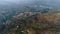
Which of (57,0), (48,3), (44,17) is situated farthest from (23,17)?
(57,0)

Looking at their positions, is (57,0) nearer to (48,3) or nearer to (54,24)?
(48,3)

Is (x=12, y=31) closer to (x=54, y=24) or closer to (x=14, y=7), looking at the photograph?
(x=14, y=7)

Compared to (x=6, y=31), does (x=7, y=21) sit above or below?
above

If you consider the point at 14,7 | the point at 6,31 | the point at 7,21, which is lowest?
the point at 6,31

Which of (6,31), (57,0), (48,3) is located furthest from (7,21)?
(57,0)

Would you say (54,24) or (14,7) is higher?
(14,7)

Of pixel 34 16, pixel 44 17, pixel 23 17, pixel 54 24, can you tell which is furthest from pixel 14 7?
pixel 54 24

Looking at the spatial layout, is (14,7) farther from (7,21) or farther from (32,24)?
(32,24)
